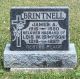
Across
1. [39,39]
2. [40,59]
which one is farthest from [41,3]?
[40,59]

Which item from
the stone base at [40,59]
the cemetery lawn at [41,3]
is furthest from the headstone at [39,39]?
the cemetery lawn at [41,3]

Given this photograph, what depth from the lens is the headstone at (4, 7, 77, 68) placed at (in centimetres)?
779

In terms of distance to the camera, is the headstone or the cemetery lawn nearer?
the cemetery lawn

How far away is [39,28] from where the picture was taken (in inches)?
311

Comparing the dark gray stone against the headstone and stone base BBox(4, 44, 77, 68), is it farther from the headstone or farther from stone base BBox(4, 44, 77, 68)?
stone base BBox(4, 44, 77, 68)

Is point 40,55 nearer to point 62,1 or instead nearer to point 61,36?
point 61,36

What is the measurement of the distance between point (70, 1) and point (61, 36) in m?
8.92

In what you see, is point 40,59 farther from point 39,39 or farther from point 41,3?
point 41,3

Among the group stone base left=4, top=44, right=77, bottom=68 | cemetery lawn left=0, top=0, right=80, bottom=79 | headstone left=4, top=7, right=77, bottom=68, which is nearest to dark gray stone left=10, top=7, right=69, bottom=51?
headstone left=4, top=7, right=77, bottom=68

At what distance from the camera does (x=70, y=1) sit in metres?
16.7

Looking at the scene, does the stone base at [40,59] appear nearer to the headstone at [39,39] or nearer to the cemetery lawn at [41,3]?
the headstone at [39,39]

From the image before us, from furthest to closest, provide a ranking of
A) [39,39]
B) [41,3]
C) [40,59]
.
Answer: [41,3] < [39,39] < [40,59]

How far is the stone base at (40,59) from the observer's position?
779 centimetres

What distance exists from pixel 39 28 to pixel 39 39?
0.69 feet
